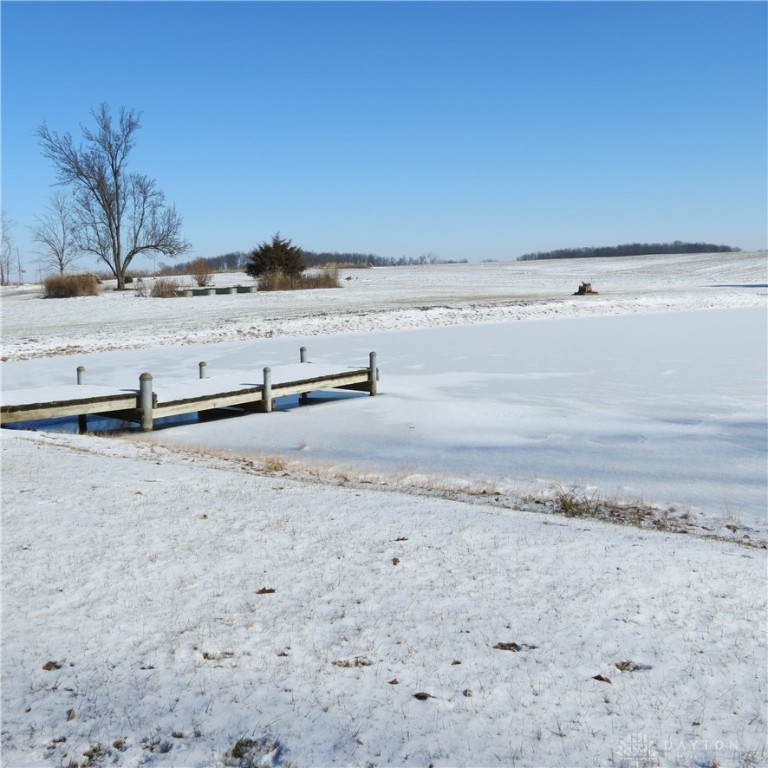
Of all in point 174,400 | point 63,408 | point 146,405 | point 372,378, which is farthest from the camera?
point 372,378

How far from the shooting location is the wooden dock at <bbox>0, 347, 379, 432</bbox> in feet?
36.9

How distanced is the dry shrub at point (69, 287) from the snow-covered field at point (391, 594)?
29.1m

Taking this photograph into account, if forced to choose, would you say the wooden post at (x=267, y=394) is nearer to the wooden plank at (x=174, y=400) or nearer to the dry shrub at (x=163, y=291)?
the wooden plank at (x=174, y=400)

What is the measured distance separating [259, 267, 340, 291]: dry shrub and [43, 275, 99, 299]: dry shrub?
922cm

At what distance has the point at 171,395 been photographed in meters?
12.7

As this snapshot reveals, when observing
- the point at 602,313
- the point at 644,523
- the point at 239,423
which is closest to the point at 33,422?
the point at 239,423

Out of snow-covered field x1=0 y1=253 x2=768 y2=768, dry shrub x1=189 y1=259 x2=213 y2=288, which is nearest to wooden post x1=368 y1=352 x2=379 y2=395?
snow-covered field x1=0 y1=253 x2=768 y2=768

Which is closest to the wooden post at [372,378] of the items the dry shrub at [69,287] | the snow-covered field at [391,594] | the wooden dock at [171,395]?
the wooden dock at [171,395]

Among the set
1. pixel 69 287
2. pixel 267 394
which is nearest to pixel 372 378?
pixel 267 394

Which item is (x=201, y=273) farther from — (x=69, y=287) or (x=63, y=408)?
(x=63, y=408)

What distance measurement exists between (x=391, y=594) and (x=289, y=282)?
128 ft

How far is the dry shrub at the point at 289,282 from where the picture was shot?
42719mm

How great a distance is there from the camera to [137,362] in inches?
759

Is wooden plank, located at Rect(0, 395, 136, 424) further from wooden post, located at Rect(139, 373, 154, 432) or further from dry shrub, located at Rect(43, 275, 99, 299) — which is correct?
dry shrub, located at Rect(43, 275, 99, 299)
